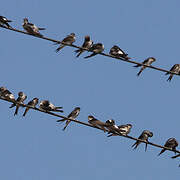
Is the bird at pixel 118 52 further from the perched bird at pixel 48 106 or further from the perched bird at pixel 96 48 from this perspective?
the perched bird at pixel 48 106

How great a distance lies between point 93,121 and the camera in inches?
690

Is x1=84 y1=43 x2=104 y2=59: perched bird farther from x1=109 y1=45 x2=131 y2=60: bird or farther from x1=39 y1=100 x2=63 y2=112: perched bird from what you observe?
x1=39 y1=100 x2=63 y2=112: perched bird

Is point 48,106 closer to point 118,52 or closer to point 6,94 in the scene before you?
point 6,94

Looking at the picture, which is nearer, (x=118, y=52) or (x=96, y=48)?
(x=96, y=48)

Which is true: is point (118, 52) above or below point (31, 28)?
above

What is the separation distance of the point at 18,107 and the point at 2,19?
97.7 inches

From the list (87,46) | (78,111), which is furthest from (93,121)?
(87,46)

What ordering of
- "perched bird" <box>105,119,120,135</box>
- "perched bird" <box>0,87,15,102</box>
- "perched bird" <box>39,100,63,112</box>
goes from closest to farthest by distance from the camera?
"perched bird" <box>105,119,120,135</box> → "perched bird" <box>39,100,63,112</box> → "perched bird" <box>0,87,15,102</box>

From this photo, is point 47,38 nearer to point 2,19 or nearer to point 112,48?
point 2,19

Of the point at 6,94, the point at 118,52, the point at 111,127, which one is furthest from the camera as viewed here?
the point at 118,52

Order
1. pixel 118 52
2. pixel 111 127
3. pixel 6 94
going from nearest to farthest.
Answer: pixel 111 127
pixel 6 94
pixel 118 52

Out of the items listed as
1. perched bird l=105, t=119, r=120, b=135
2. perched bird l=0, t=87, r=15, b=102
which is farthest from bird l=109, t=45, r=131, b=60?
perched bird l=0, t=87, r=15, b=102

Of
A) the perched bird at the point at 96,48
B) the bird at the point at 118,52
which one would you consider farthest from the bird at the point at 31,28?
the bird at the point at 118,52

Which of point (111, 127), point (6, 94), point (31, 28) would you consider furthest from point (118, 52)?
point (111, 127)
